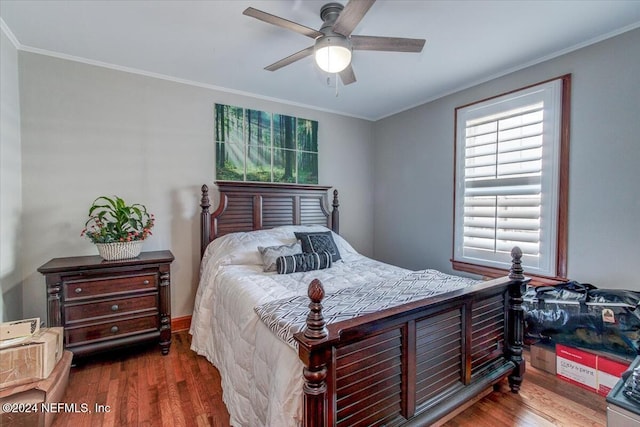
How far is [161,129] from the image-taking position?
9.18ft

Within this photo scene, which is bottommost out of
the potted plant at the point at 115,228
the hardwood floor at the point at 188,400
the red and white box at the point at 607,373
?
the hardwood floor at the point at 188,400

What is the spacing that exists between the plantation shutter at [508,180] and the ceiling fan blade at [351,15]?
192 cm

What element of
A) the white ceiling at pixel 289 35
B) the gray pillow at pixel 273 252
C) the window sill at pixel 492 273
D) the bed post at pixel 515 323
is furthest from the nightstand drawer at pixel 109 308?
the window sill at pixel 492 273

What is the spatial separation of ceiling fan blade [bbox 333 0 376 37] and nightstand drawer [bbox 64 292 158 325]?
7.89ft

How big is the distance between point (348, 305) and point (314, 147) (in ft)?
8.29

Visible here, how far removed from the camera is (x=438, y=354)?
1.53 m

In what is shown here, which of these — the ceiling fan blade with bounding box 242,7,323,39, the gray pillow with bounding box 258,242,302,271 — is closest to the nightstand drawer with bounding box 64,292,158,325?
the gray pillow with bounding box 258,242,302,271

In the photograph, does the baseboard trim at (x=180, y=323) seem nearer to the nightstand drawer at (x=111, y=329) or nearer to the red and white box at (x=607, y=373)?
the nightstand drawer at (x=111, y=329)

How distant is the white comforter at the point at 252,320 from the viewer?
3.99 ft

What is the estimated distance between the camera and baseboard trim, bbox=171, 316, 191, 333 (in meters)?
2.88

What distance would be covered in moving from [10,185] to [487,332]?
3.52 meters

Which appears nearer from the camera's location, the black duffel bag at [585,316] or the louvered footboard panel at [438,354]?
the louvered footboard panel at [438,354]

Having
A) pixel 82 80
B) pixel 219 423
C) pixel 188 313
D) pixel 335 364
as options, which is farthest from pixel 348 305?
pixel 82 80

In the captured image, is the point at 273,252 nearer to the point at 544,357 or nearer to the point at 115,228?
the point at 115,228
